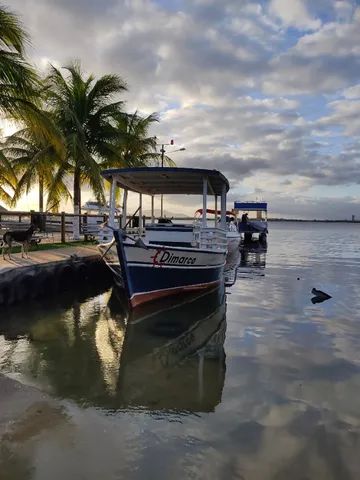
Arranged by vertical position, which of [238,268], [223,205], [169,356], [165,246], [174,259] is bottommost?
[238,268]

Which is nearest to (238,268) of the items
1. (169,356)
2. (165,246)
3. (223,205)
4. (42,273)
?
(223,205)

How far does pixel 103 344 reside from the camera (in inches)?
348

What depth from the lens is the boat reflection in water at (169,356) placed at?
6230mm

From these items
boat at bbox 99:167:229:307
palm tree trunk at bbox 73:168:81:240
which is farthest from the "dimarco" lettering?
palm tree trunk at bbox 73:168:81:240

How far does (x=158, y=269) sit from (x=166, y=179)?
4037 millimetres

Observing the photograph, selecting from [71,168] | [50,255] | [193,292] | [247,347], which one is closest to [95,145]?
[71,168]

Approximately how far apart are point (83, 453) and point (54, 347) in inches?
161

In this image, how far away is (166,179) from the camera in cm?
1466

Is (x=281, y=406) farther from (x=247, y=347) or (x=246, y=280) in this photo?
(x=246, y=280)

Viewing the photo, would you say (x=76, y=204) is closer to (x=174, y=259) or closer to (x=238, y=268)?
(x=238, y=268)

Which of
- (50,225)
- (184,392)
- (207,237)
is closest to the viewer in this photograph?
(184,392)

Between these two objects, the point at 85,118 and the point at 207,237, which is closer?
the point at 207,237

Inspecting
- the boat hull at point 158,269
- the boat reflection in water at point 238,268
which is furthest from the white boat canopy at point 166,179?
the boat reflection in water at point 238,268

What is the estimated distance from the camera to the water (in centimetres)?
450
